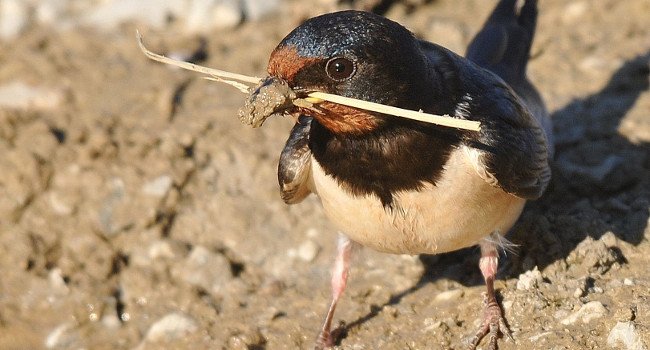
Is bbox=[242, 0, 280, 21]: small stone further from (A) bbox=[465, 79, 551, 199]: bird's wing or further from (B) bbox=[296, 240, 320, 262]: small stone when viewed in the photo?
(A) bbox=[465, 79, 551, 199]: bird's wing

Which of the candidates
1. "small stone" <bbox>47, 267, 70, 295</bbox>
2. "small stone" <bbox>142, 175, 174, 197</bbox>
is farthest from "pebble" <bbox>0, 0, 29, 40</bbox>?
"small stone" <bbox>47, 267, 70, 295</bbox>

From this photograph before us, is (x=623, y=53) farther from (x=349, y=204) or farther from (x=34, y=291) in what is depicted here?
(x=34, y=291)

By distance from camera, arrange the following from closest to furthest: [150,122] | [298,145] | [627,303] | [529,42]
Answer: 1. [627,303]
2. [298,145]
3. [529,42]
4. [150,122]

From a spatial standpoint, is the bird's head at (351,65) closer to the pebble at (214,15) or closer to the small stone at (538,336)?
the small stone at (538,336)

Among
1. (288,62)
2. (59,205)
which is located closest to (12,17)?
(59,205)

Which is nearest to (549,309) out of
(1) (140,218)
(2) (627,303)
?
(2) (627,303)
